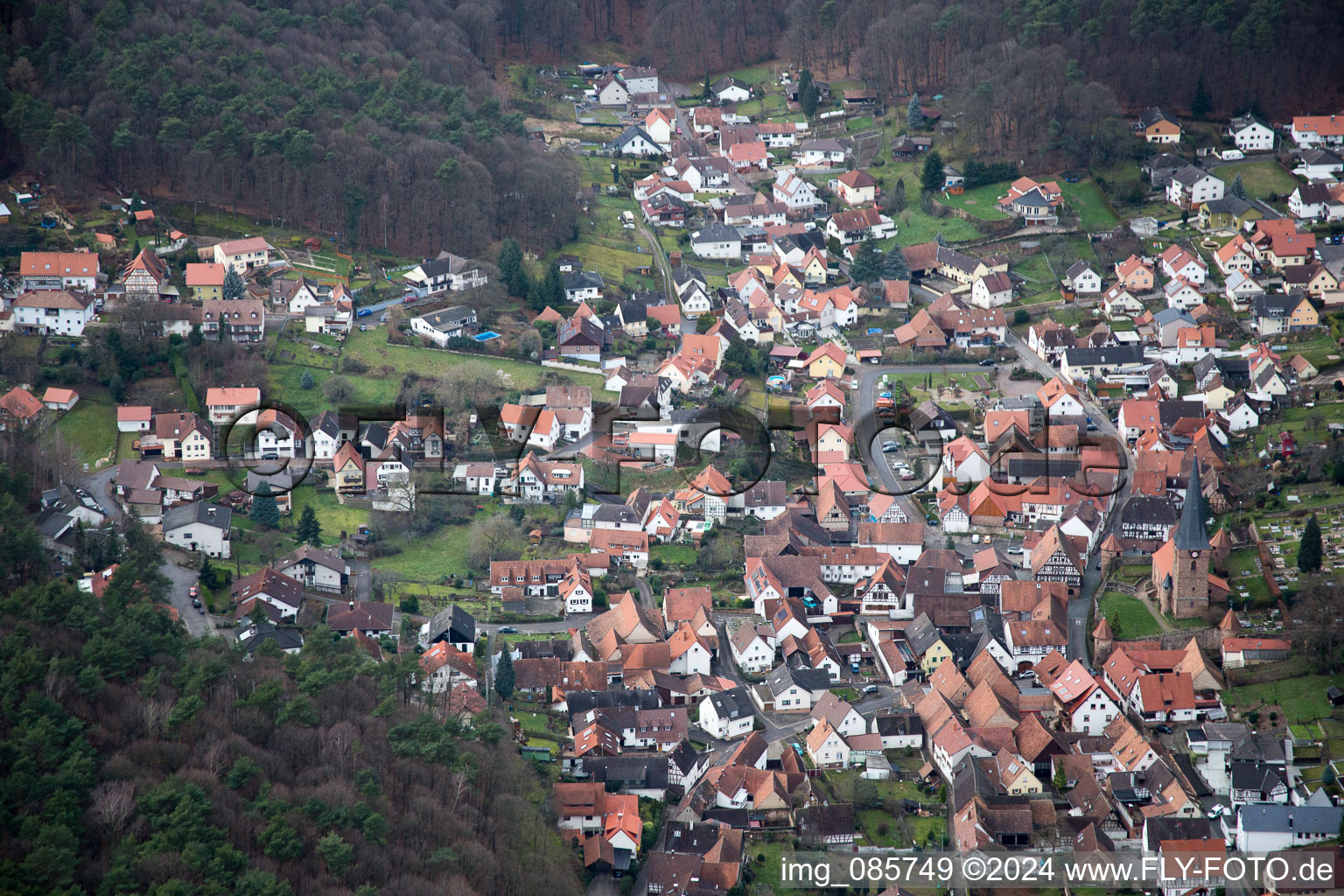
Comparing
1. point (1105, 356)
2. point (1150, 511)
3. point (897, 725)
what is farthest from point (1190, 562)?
point (1105, 356)

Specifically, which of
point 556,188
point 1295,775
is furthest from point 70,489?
point 1295,775

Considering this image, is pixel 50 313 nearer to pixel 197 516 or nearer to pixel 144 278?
pixel 144 278

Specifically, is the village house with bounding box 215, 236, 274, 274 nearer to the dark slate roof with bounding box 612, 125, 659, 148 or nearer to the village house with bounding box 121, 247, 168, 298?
the village house with bounding box 121, 247, 168, 298

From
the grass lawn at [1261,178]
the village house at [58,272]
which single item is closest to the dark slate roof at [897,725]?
the village house at [58,272]

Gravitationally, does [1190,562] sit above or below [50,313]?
below

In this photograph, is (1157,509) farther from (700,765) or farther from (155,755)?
(155,755)

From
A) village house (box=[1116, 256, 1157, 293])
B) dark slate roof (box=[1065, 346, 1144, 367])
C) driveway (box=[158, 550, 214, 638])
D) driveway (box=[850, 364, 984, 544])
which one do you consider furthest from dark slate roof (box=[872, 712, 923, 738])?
village house (box=[1116, 256, 1157, 293])
